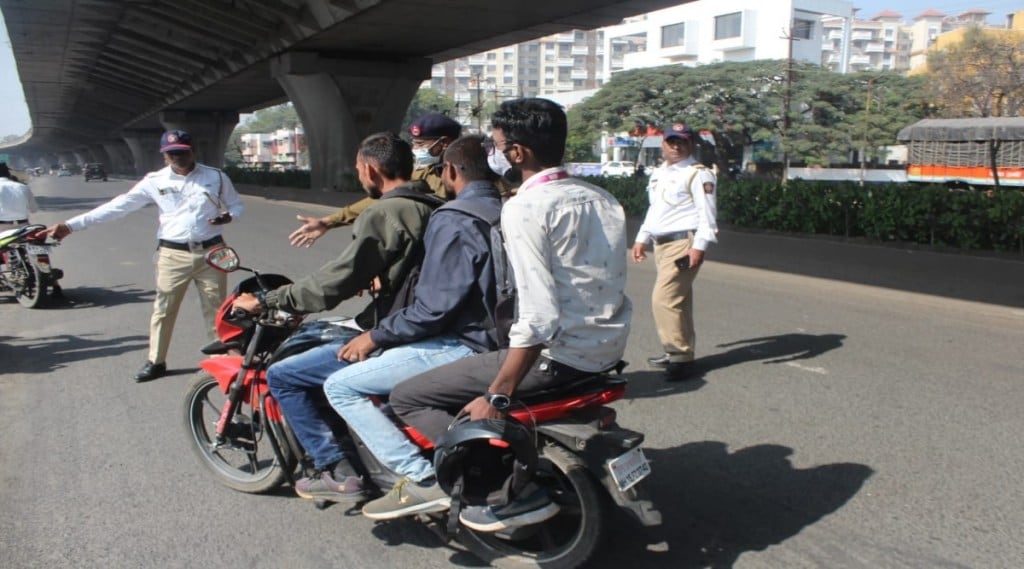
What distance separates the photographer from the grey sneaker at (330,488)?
3387 mm

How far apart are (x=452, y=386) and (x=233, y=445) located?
156 cm

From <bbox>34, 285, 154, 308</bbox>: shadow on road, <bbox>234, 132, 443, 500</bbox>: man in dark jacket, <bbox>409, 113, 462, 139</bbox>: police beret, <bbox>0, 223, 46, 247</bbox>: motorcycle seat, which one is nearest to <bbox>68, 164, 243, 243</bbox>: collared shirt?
<bbox>409, 113, 462, 139</bbox>: police beret

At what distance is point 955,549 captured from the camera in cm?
331

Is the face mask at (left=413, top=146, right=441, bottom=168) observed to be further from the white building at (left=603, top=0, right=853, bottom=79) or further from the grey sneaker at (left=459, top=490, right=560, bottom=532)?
the white building at (left=603, top=0, right=853, bottom=79)

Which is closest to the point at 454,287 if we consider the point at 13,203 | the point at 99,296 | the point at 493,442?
the point at 493,442

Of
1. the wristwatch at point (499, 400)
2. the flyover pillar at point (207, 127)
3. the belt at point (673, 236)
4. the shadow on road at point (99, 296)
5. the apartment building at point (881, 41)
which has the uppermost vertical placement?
the apartment building at point (881, 41)

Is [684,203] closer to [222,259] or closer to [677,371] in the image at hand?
[677,371]

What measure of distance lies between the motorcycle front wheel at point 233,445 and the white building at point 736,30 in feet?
252

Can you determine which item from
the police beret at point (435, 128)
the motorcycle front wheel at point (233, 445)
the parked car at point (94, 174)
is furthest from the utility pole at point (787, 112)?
the motorcycle front wheel at point (233, 445)

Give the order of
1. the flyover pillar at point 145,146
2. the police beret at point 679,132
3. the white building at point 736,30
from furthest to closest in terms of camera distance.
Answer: the white building at point 736,30
the flyover pillar at point 145,146
the police beret at point 679,132

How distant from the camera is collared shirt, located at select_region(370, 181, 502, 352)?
2.99 meters

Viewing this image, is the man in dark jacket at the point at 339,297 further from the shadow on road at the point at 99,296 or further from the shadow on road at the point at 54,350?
the shadow on road at the point at 99,296

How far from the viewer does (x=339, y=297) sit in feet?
10.7

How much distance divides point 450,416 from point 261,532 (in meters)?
1.14
